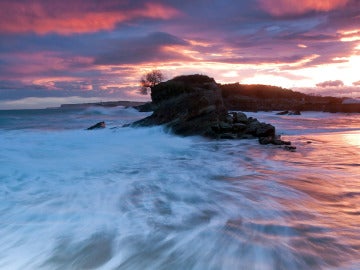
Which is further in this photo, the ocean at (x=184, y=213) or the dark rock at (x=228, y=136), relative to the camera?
the dark rock at (x=228, y=136)

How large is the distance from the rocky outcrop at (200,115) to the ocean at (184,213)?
4.68 metres

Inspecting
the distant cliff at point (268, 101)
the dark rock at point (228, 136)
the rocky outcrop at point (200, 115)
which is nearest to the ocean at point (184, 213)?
the dark rock at point (228, 136)

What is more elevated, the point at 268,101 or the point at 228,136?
the point at 268,101

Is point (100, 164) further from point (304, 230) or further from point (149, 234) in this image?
point (304, 230)

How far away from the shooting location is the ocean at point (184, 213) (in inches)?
148

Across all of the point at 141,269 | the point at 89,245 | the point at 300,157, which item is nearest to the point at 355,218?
the point at 141,269

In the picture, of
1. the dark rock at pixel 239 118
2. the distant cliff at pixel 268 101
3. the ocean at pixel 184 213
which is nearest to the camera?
the ocean at pixel 184 213

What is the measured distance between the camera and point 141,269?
3568mm

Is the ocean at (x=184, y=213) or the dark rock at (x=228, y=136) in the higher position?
the dark rock at (x=228, y=136)

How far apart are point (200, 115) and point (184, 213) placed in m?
12.1

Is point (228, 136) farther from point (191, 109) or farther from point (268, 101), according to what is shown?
point (268, 101)

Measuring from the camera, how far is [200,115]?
16.9 metres

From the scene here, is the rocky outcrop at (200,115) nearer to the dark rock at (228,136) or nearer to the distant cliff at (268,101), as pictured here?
the dark rock at (228,136)

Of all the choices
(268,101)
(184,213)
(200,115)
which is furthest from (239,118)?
(268,101)
